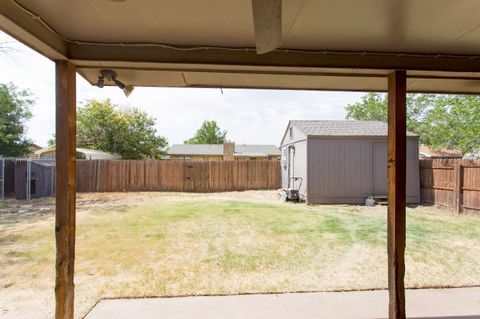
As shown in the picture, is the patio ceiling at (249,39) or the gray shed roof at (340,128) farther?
the gray shed roof at (340,128)

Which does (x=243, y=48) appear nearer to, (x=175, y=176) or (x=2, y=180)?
(x=175, y=176)

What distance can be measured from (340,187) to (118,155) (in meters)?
16.7

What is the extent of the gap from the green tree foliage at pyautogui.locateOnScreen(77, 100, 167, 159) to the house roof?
8.29m

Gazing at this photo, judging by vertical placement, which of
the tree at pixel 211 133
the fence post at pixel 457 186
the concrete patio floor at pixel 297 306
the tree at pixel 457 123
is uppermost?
the tree at pixel 211 133

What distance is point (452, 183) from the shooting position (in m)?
8.70

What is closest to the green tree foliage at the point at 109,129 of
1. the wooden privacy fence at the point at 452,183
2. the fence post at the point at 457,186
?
the wooden privacy fence at the point at 452,183

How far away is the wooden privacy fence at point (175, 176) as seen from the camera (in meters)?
13.3

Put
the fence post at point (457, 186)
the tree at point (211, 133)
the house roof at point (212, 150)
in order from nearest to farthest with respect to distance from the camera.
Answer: the fence post at point (457, 186), the house roof at point (212, 150), the tree at point (211, 133)

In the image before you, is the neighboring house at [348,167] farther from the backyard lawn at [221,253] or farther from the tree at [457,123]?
the tree at [457,123]

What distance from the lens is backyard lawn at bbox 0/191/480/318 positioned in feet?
11.5

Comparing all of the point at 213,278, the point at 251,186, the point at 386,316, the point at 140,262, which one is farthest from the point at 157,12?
the point at 251,186

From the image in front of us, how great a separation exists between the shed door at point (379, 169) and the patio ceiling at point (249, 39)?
8.08 m

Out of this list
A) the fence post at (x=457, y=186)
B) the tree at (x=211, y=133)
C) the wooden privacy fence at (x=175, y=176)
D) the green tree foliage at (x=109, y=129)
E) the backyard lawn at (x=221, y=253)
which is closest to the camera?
the backyard lawn at (x=221, y=253)

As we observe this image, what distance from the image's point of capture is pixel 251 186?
14305 mm
